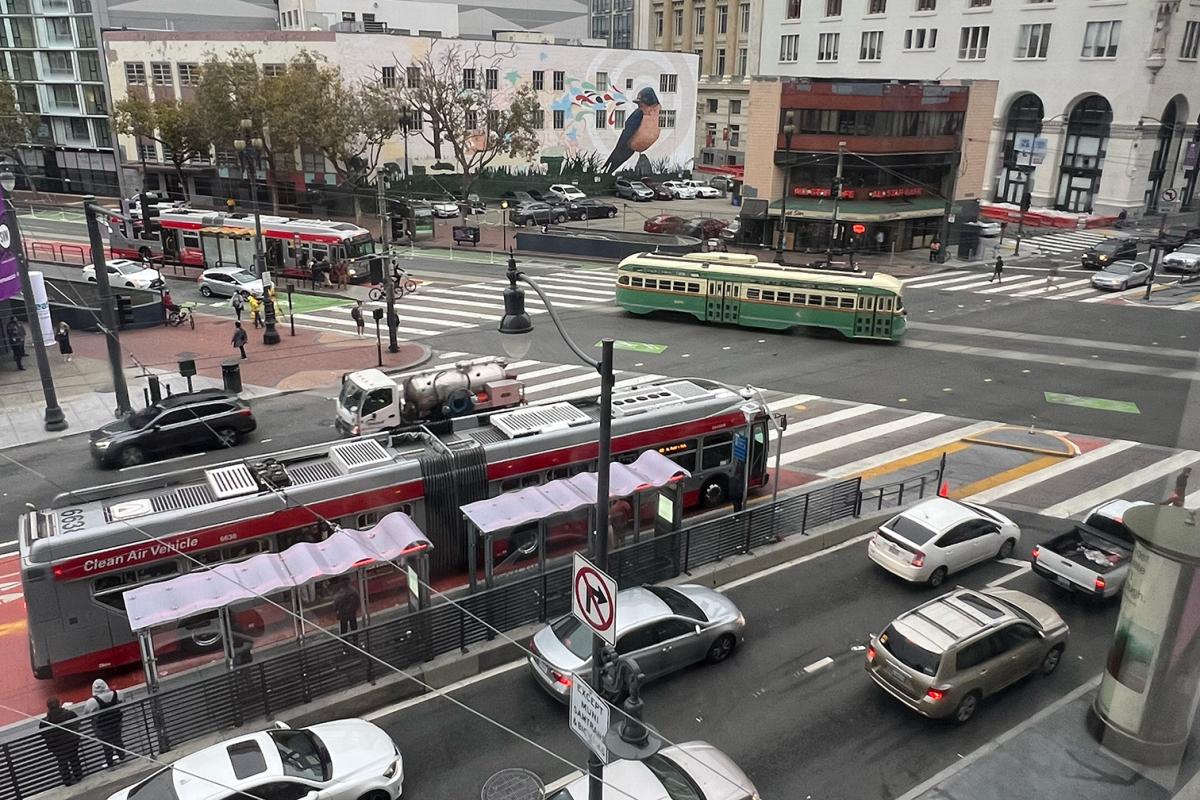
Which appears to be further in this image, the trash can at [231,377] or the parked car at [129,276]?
the parked car at [129,276]

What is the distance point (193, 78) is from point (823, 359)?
181 feet

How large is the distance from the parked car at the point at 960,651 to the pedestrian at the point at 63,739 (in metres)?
10.6

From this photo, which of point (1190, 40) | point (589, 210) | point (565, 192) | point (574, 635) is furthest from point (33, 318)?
point (1190, 40)

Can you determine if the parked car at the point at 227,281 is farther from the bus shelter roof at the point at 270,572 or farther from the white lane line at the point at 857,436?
the bus shelter roof at the point at 270,572

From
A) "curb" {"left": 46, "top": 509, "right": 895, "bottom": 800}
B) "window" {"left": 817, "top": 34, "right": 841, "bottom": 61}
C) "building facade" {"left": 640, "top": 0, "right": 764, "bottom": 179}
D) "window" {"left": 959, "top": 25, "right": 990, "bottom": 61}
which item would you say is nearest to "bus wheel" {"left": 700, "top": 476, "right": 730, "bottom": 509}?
"curb" {"left": 46, "top": 509, "right": 895, "bottom": 800}

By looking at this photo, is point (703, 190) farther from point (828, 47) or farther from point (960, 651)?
point (960, 651)

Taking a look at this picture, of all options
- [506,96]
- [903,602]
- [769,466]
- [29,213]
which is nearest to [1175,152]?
[506,96]

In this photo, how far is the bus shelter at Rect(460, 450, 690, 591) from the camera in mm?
14531

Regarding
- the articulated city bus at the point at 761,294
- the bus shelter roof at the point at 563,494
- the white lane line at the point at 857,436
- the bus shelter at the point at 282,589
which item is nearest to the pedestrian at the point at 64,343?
the articulated city bus at the point at 761,294

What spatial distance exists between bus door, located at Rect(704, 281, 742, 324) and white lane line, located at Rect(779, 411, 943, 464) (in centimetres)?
1101

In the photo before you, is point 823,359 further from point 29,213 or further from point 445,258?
point 29,213

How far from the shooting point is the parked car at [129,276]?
39.0 meters

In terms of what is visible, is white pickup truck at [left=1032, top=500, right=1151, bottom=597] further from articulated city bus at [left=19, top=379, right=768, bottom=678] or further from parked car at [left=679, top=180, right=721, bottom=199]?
parked car at [left=679, top=180, right=721, bottom=199]

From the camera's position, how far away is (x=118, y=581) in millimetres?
12719
